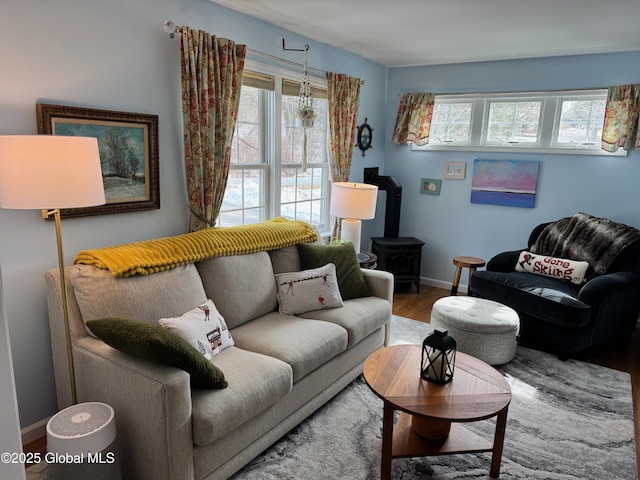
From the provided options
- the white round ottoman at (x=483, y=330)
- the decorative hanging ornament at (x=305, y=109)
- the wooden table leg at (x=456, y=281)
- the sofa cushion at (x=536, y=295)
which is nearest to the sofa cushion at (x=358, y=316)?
the white round ottoman at (x=483, y=330)

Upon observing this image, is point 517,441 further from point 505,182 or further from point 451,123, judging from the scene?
point 451,123

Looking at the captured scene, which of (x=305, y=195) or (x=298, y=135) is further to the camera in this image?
(x=305, y=195)

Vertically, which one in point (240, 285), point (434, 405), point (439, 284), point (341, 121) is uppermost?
point (341, 121)

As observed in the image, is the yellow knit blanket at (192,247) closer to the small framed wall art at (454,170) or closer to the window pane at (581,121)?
the small framed wall art at (454,170)

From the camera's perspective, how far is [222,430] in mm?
1816

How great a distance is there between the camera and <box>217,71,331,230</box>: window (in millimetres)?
3408

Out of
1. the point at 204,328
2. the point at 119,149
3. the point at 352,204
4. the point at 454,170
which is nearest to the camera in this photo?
the point at 204,328

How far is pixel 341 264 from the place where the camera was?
317 centimetres

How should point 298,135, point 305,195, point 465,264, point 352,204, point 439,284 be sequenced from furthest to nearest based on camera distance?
point 439,284 < point 465,264 < point 305,195 < point 298,135 < point 352,204

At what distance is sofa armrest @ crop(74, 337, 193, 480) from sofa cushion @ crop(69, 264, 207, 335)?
20 cm

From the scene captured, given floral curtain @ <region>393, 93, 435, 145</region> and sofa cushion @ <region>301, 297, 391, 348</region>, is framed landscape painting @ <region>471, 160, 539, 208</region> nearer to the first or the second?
floral curtain @ <region>393, 93, 435, 145</region>

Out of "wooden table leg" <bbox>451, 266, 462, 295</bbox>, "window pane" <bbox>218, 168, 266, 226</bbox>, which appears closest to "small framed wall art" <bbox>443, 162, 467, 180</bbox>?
"wooden table leg" <bbox>451, 266, 462, 295</bbox>

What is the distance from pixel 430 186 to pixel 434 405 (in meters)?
3.44

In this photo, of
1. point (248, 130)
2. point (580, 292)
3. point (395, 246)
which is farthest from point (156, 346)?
point (395, 246)
